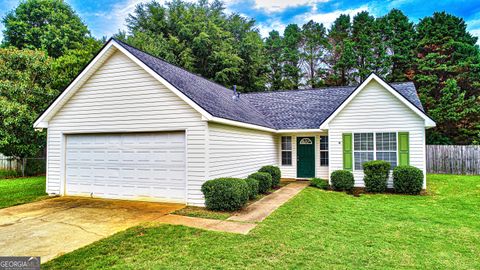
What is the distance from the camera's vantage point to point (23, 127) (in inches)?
615

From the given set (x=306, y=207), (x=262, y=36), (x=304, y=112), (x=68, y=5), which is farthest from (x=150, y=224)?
(x=68, y=5)

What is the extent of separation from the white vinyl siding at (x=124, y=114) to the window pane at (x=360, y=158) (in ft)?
23.3

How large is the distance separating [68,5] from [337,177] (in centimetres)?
3810

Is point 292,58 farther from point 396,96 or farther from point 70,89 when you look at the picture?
point 70,89

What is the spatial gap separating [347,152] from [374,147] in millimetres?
1084

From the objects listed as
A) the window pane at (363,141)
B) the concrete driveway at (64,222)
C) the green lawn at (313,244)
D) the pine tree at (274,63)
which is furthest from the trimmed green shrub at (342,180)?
the pine tree at (274,63)

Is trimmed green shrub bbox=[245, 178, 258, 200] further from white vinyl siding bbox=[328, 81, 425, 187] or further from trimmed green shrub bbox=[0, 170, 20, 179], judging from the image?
trimmed green shrub bbox=[0, 170, 20, 179]

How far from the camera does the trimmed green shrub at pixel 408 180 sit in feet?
33.8

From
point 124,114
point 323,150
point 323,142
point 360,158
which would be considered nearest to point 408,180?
point 360,158

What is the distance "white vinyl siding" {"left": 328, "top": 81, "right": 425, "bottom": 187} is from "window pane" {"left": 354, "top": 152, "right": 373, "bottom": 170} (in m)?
0.26

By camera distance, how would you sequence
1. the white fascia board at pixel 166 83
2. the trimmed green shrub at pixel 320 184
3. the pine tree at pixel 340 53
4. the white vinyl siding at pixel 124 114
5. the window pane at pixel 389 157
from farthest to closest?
Result: the pine tree at pixel 340 53 < the trimmed green shrub at pixel 320 184 < the window pane at pixel 389 157 < the white vinyl siding at pixel 124 114 < the white fascia board at pixel 166 83

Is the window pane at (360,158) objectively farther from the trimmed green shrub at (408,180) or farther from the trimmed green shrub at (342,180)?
the trimmed green shrub at (408,180)

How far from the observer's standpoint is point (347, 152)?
11.9 meters

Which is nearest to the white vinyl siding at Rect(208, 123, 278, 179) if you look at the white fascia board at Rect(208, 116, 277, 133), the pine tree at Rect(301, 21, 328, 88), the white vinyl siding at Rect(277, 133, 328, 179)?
the white fascia board at Rect(208, 116, 277, 133)
